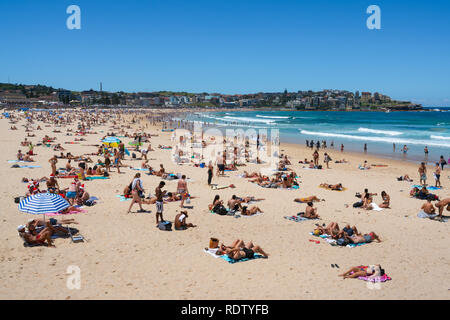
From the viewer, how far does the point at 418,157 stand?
25750 mm

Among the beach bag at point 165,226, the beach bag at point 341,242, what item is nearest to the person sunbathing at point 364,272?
the beach bag at point 341,242

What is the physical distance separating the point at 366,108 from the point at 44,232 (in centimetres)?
18713

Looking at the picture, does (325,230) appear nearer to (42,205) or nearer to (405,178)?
(42,205)

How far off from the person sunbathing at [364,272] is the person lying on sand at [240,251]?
1661mm

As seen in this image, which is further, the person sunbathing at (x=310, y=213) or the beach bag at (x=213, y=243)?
the person sunbathing at (x=310, y=213)

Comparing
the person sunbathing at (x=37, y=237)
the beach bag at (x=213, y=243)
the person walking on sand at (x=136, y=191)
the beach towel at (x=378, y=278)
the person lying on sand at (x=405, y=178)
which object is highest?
the person walking on sand at (x=136, y=191)

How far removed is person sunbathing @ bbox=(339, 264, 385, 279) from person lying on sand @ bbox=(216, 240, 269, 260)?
1.66 m

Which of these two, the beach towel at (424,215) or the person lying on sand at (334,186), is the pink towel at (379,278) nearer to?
the beach towel at (424,215)

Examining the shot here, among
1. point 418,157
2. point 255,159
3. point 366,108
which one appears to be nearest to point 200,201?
point 255,159

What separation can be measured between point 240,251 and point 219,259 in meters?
0.46

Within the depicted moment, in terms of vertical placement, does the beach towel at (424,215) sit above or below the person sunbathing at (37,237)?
below

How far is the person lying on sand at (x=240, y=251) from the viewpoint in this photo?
725 centimetres

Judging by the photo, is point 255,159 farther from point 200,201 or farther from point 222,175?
point 200,201

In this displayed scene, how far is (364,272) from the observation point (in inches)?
259
